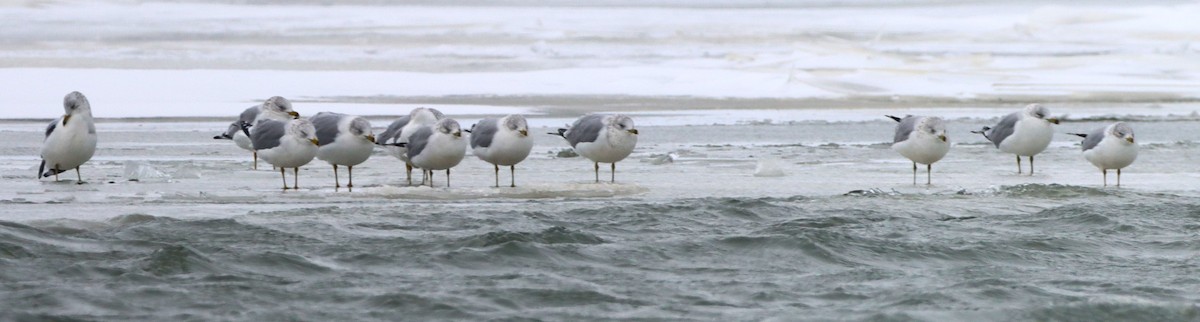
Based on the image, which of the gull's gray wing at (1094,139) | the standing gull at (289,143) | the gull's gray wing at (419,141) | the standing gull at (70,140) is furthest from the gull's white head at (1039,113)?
the standing gull at (70,140)

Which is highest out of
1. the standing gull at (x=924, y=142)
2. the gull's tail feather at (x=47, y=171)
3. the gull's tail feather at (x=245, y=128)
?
the gull's tail feather at (x=245, y=128)

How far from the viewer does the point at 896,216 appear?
9.37 meters

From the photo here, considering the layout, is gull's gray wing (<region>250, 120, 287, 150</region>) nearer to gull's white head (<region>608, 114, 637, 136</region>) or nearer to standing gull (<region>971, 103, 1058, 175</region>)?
gull's white head (<region>608, 114, 637, 136</region>)

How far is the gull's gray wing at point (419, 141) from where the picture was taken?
11.3 metres

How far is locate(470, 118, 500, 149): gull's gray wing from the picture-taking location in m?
11.6

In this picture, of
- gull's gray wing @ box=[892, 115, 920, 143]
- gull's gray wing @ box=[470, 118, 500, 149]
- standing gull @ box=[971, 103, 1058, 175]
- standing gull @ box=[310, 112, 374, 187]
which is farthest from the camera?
standing gull @ box=[971, 103, 1058, 175]

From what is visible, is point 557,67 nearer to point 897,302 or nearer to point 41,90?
point 41,90

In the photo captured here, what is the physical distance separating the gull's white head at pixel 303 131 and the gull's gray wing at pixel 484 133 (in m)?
1.24

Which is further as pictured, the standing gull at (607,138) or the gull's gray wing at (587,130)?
the gull's gray wing at (587,130)

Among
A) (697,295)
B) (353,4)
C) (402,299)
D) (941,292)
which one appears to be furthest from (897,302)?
(353,4)

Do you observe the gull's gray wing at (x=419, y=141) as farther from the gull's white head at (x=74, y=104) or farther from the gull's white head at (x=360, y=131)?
the gull's white head at (x=74, y=104)

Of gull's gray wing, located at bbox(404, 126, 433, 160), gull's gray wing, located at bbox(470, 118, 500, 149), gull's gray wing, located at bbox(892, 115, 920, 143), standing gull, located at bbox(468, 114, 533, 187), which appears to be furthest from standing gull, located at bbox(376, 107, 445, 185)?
gull's gray wing, located at bbox(892, 115, 920, 143)

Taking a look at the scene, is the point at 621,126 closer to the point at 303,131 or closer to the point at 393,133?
the point at 393,133

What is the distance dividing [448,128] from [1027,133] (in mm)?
4924
